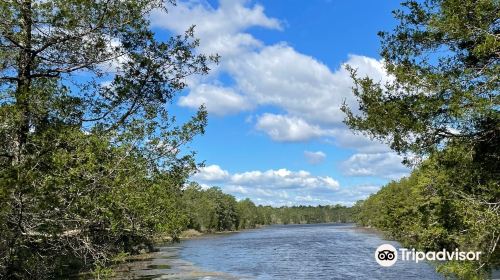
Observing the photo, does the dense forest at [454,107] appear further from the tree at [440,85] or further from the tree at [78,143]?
the tree at [78,143]

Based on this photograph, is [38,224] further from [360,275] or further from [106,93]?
[360,275]

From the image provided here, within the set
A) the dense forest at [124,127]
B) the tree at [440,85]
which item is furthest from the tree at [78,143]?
the tree at [440,85]

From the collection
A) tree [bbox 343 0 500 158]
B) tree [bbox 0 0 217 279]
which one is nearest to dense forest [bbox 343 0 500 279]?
tree [bbox 343 0 500 158]

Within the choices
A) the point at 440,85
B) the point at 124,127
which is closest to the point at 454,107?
the point at 440,85

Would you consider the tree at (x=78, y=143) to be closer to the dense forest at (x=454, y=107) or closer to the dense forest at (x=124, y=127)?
the dense forest at (x=124, y=127)

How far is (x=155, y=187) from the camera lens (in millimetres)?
11602

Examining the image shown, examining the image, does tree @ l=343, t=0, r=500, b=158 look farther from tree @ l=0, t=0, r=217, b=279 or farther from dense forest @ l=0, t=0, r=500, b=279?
tree @ l=0, t=0, r=217, b=279

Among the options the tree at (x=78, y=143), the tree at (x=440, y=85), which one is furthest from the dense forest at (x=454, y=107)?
the tree at (x=78, y=143)

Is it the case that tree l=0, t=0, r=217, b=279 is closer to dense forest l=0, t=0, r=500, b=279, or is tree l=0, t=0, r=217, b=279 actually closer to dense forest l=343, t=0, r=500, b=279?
dense forest l=0, t=0, r=500, b=279

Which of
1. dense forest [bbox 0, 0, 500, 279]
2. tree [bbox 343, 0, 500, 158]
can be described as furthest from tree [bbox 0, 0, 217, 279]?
tree [bbox 343, 0, 500, 158]

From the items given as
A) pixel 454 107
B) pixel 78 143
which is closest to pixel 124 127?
pixel 78 143

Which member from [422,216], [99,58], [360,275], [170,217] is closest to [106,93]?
[99,58]

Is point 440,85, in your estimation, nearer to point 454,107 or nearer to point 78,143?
point 454,107

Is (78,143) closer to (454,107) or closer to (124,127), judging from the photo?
(124,127)
